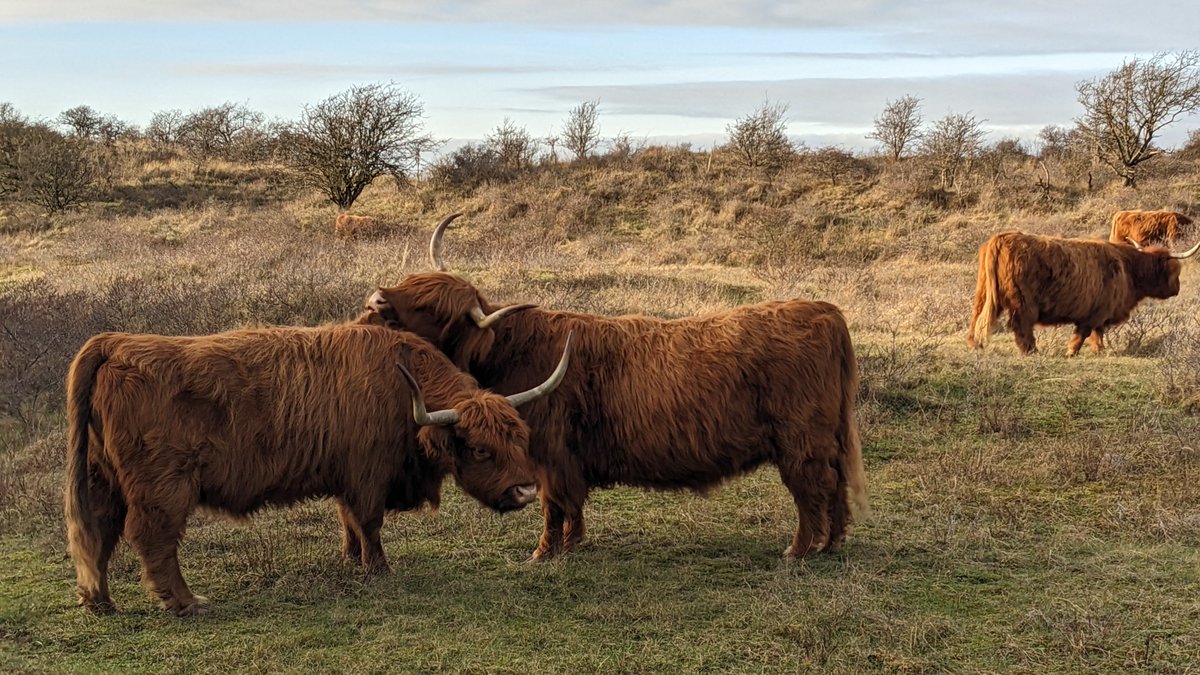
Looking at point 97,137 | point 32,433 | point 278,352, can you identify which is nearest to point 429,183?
point 97,137

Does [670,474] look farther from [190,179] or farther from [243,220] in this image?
[190,179]

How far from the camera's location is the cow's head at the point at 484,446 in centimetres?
454

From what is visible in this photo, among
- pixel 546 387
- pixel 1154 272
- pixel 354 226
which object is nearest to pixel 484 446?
pixel 546 387

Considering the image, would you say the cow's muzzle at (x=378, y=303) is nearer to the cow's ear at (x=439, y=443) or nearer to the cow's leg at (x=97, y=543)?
the cow's ear at (x=439, y=443)

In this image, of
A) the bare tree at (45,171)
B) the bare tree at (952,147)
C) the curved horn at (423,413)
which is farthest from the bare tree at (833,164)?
the curved horn at (423,413)

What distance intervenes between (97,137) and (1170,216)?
33.3m

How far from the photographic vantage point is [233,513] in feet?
14.7

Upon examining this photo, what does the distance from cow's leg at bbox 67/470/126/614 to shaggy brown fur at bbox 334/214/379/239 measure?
15404 millimetres

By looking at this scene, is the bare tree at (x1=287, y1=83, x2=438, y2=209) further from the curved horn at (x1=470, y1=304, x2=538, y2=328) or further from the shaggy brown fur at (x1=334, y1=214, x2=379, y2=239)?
the curved horn at (x1=470, y1=304, x2=538, y2=328)

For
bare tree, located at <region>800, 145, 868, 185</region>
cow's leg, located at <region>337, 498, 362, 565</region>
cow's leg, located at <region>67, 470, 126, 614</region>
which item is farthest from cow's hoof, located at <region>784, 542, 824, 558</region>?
bare tree, located at <region>800, 145, 868, 185</region>

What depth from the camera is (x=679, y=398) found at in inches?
197

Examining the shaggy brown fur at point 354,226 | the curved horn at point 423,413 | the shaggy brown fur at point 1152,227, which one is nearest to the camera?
the curved horn at point 423,413

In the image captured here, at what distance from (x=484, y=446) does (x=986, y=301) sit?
287 inches

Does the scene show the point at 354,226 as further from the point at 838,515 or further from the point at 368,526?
the point at 838,515
